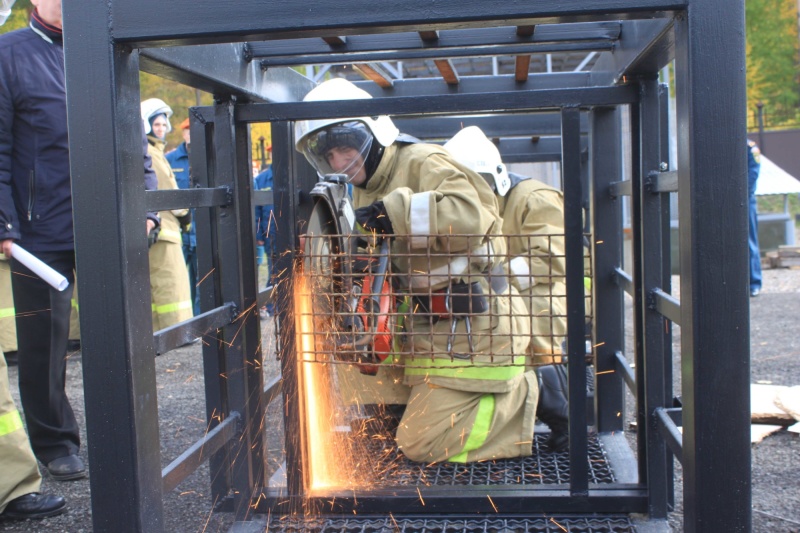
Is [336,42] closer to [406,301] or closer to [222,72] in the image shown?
[222,72]

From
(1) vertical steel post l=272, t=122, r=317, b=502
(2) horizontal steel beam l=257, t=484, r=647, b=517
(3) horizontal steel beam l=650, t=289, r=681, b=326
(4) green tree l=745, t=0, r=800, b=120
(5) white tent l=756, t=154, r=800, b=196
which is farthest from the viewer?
(4) green tree l=745, t=0, r=800, b=120

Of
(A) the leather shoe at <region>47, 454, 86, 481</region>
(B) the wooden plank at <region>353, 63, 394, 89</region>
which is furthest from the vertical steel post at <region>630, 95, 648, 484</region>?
(A) the leather shoe at <region>47, 454, 86, 481</region>

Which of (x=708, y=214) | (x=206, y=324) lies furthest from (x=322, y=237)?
(x=708, y=214)

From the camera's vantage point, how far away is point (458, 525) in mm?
3061

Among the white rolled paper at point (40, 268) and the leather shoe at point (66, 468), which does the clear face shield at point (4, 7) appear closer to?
the white rolled paper at point (40, 268)

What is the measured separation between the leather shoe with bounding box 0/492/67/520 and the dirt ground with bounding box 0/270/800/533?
34 millimetres

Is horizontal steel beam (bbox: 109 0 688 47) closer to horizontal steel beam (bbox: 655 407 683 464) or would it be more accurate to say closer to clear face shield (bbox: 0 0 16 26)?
horizontal steel beam (bbox: 655 407 683 464)

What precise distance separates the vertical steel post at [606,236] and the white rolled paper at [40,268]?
7.04 ft

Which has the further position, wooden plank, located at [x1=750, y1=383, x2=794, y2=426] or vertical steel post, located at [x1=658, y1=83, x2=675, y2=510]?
wooden plank, located at [x1=750, y1=383, x2=794, y2=426]

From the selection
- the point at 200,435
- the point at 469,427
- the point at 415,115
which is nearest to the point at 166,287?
the point at 200,435

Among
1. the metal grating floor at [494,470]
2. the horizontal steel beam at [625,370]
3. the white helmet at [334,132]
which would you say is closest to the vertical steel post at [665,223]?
the horizontal steel beam at [625,370]

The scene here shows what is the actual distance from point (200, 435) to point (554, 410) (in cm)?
204

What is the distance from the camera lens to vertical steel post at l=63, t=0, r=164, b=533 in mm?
1869

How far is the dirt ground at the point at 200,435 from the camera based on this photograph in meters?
3.39
